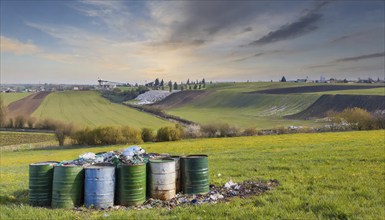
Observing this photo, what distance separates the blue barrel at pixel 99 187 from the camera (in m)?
11.2

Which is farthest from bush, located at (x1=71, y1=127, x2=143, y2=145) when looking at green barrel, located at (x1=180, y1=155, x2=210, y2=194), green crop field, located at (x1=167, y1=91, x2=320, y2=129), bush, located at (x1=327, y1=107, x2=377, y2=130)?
green barrel, located at (x1=180, y1=155, x2=210, y2=194)

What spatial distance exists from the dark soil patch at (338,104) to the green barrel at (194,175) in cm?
9359

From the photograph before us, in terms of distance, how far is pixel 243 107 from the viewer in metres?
137

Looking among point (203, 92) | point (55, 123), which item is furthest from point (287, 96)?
point (55, 123)

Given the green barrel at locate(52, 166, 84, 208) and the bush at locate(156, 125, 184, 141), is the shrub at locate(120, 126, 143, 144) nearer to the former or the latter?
the bush at locate(156, 125, 184, 141)

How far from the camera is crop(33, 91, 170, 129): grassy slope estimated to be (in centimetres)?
10034

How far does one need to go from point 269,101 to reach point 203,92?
2033 inches

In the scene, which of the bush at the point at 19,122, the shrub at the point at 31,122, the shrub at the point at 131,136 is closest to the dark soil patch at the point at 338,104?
the shrub at the point at 131,136

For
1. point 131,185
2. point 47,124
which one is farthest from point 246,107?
point 131,185

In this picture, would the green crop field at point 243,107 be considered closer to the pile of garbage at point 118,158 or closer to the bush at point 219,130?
the bush at point 219,130

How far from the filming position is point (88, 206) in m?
11.3

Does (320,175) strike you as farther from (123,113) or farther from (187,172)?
(123,113)

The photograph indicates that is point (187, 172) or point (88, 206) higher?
point (187, 172)

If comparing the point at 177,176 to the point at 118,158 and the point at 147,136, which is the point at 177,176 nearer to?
the point at 118,158
